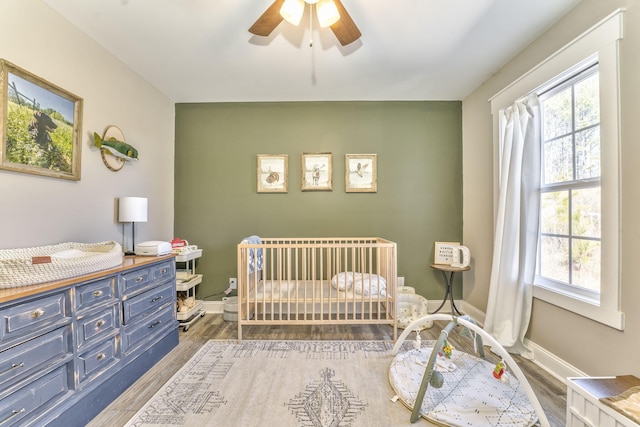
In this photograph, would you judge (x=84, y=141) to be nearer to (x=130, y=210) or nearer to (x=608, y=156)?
(x=130, y=210)

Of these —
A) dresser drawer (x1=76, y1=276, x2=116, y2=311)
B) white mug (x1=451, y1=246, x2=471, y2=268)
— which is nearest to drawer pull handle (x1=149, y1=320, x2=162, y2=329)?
dresser drawer (x1=76, y1=276, x2=116, y2=311)

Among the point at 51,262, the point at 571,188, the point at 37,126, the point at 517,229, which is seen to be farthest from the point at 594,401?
the point at 37,126

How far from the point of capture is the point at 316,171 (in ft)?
10.1

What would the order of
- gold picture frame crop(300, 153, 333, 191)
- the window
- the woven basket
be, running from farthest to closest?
1. gold picture frame crop(300, 153, 333, 191)
2. the window
3. the woven basket

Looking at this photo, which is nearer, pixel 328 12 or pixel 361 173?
pixel 328 12

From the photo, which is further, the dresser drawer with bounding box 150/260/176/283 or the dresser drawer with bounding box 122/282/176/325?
the dresser drawer with bounding box 150/260/176/283

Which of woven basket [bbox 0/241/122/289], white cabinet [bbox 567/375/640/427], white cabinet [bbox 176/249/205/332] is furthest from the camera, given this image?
white cabinet [bbox 176/249/205/332]

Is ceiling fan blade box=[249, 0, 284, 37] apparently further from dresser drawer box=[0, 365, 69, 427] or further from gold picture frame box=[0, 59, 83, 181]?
dresser drawer box=[0, 365, 69, 427]

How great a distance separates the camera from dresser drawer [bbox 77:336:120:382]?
142 cm

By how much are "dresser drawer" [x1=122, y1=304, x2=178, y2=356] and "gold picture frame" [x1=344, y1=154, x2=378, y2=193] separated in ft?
7.02

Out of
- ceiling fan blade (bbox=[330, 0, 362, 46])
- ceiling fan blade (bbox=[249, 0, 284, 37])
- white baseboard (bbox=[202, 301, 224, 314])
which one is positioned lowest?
white baseboard (bbox=[202, 301, 224, 314])

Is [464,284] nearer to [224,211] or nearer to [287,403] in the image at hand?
[287,403]

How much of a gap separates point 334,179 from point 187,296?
6.75 feet

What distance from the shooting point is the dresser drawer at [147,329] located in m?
1.74
